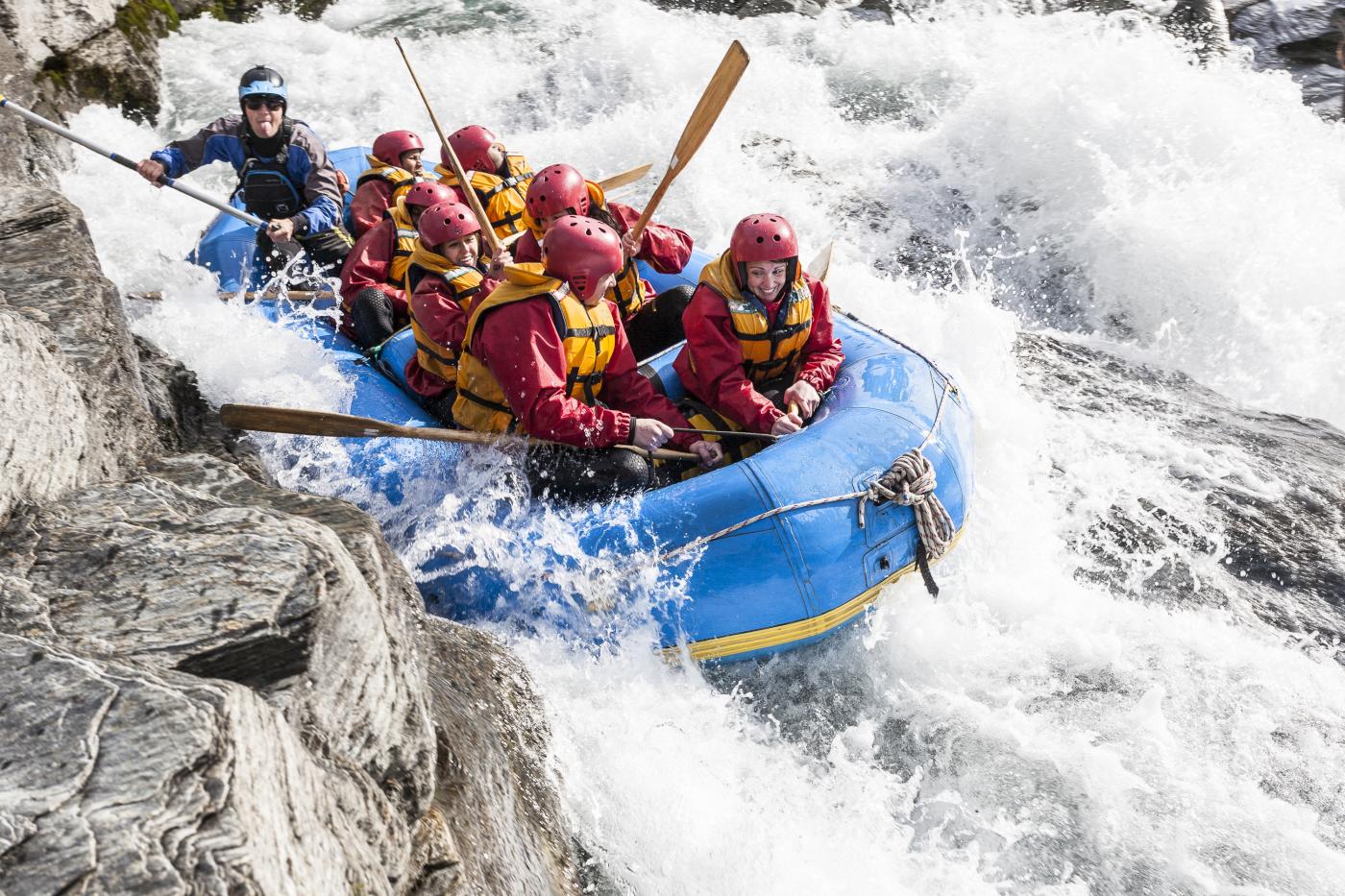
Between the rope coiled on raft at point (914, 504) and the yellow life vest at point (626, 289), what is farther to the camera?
the yellow life vest at point (626, 289)

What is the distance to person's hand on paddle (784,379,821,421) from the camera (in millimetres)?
4711

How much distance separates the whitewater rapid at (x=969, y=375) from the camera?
12.7 ft

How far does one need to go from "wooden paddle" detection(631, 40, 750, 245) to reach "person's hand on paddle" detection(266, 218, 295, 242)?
2.12m

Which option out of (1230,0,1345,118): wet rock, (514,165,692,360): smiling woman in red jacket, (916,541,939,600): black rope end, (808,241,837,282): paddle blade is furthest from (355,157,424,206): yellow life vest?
(1230,0,1345,118): wet rock

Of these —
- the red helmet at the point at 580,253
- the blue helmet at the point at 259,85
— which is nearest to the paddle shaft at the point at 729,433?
the red helmet at the point at 580,253

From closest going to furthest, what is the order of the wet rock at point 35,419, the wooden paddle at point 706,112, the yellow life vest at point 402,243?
the wet rock at point 35,419, the wooden paddle at point 706,112, the yellow life vest at point 402,243

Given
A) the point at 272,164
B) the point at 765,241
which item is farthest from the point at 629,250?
the point at 272,164

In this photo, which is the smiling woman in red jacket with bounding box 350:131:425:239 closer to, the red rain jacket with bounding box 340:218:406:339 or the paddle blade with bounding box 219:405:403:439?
the red rain jacket with bounding box 340:218:406:339

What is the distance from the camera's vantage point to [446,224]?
474 centimetres

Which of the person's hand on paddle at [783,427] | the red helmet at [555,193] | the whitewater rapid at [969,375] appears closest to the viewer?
the whitewater rapid at [969,375]

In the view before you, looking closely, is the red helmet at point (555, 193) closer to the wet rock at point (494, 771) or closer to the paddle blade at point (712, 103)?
the paddle blade at point (712, 103)

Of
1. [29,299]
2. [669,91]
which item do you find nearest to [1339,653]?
[29,299]

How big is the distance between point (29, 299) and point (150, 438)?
62 centimetres

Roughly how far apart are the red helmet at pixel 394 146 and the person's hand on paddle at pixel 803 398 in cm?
337
